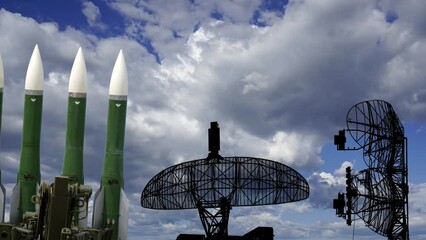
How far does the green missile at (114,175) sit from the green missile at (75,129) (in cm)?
198

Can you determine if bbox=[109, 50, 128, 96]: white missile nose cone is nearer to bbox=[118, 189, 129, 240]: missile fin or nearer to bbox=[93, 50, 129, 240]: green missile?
bbox=[93, 50, 129, 240]: green missile

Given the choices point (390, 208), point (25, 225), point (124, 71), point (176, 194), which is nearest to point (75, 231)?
point (25, 225)

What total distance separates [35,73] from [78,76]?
4.02 m

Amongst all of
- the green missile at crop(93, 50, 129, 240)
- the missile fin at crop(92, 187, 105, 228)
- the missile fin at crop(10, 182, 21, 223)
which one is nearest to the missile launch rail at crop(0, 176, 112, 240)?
the green missile at crop(93, 50, 129, 240)

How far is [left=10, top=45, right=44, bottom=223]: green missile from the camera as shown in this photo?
60438 mm

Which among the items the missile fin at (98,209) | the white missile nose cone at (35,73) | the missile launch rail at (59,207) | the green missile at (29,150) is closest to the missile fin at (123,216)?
the missile fin at (98,209)

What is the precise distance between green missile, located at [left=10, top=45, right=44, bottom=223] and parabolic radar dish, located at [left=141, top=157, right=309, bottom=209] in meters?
11.5

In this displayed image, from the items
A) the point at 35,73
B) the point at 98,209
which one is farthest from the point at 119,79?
the point at 98,209

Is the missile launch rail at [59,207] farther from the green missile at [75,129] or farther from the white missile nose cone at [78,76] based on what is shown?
the white missile nose cone at [78,76]

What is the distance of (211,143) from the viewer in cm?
5603

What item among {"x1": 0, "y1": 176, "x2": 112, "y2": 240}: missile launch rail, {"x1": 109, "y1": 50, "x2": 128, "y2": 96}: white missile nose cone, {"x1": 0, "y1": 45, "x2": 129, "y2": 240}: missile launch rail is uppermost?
{"x1": 109, "y1": 50, "x2": 128, "y2": 96}: white missile nose cone

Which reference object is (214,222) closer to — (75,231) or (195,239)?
(195,239)

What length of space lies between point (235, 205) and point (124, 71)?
44.7ft

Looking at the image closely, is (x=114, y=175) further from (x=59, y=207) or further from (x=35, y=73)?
(x=59, y=207)
